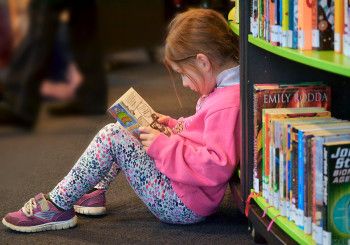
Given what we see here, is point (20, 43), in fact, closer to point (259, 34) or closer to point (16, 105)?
point (16, 105)

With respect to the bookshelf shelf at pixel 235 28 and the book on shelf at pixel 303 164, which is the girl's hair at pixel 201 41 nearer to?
the bookshelf shelf at pixel 235 28

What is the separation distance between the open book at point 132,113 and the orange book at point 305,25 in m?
0.65

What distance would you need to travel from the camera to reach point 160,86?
165 inches

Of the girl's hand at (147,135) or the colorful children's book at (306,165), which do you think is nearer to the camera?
the colorful children's book at (306,165)

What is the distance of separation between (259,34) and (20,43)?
205 cm

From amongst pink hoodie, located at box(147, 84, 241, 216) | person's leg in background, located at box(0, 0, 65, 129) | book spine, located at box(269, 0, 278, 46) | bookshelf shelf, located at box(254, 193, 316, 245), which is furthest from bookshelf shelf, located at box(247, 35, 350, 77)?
person's leg in background, located at box(0, 0, 65, 129)

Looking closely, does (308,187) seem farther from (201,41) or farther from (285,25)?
(201,41)

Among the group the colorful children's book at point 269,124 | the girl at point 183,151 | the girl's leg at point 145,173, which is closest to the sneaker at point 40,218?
the girl at point 183,151

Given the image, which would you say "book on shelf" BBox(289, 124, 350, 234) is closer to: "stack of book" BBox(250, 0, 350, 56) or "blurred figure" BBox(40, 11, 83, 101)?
"stack of book" BBox(250, 0, 350, 56)

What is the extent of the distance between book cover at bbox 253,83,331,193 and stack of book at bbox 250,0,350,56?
0.15 metres

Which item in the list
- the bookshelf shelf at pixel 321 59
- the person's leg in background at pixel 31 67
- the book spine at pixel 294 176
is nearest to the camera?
the bookshelf shelf at pixel 321 59

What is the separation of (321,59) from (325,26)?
16cm

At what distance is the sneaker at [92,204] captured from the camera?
8.30ft

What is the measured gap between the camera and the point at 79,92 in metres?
4.39
